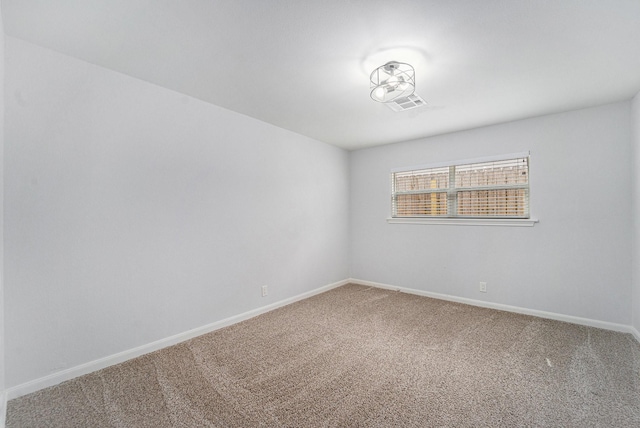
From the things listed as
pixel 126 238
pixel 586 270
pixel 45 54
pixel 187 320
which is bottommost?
pixel 187 320

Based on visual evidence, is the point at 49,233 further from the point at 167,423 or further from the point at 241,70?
the point at 241,70

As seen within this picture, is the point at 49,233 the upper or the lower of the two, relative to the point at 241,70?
lower

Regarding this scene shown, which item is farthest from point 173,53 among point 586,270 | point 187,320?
point 586,270

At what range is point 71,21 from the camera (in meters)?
1.73

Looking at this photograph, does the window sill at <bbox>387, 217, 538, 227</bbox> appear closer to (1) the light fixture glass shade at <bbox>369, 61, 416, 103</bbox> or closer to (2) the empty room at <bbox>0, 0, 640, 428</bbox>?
(2) the empty room at <bbox>0, 0, 640, 428</bbox>

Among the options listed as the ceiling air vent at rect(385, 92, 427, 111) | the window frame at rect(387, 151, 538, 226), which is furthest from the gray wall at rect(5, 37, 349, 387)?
the window frame at rect(387, 151, 538, 226)

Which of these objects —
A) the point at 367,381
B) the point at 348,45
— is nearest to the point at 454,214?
the point at 367,381

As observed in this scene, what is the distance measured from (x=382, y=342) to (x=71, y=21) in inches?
129

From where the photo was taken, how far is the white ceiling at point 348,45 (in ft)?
5.32

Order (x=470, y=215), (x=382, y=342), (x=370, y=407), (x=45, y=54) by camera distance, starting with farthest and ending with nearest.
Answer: (x=470, y=215), (x=382, y=342), (x=45, y=54), (x=370, y=407)

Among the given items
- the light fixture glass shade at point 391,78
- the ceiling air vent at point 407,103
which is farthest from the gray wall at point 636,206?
the light fixture glass shade at point 391,78

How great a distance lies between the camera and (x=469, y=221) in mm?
3834

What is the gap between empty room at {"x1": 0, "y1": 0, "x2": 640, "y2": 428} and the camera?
69.1 inches

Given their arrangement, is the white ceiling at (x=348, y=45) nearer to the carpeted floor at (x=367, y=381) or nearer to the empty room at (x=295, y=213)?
the empty room at (x=295, y=213)
